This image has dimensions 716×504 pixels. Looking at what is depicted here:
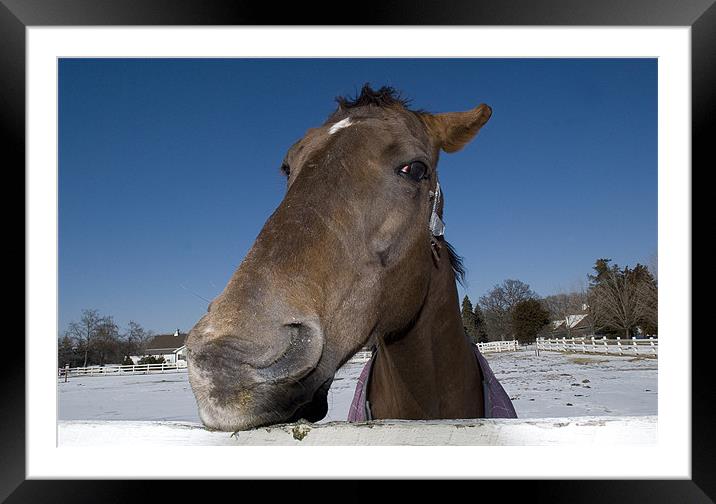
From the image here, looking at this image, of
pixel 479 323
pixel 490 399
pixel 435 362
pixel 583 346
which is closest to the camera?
pixel 435 362

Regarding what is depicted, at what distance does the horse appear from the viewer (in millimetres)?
1277

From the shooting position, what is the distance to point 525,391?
5.13 metres

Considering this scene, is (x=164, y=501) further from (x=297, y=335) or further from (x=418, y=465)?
(x=297, y=335)

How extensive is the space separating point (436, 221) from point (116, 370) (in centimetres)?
466

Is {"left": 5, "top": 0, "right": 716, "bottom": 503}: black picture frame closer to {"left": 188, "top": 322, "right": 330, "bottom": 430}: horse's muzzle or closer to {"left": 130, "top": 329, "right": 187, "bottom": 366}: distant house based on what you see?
{"left": 188, "top": 322, "right": 330, "bottom": 430}: horse's muzzle

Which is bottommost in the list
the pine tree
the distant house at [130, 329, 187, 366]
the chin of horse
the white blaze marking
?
the distant house at [130, 329, 187, 366]

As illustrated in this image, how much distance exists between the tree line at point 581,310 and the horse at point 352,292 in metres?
0.92

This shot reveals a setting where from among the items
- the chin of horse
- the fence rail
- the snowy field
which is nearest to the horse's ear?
the snowy field

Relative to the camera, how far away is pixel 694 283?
83.0 inches

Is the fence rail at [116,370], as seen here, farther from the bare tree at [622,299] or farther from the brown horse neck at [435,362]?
the bare tree at [622,299]

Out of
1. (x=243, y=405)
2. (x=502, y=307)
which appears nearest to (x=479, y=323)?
(x=502, y=307)

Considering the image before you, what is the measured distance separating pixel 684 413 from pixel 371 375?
1.70 meters
